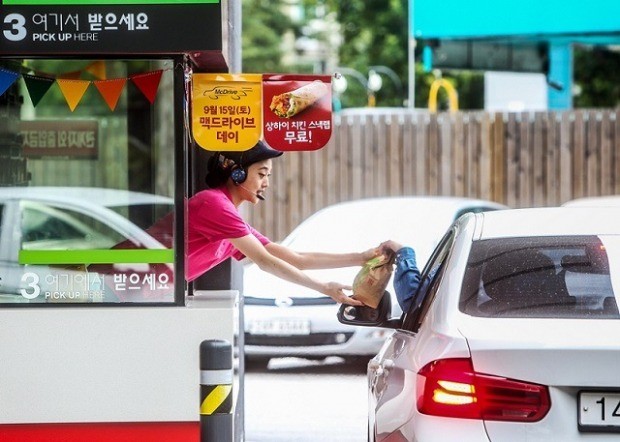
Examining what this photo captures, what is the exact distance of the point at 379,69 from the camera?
41.8 metres

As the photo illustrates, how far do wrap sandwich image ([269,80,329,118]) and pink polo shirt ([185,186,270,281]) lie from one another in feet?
1.78

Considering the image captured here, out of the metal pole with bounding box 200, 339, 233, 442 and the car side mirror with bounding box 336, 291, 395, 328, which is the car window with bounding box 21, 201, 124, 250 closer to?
the metal pole with bounding box 200, 339, 233, 442

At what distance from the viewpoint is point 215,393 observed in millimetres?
6188

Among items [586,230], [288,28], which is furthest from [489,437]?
[288,28]

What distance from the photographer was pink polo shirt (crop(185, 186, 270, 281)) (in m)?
7.13

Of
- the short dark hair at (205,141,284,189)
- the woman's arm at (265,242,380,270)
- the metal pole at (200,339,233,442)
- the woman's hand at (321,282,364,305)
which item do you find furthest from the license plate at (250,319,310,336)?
the metal pole at (200,339,233,442)

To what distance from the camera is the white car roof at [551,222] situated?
5.68 metres

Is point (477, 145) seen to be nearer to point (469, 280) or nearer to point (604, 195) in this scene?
point (604, 195)

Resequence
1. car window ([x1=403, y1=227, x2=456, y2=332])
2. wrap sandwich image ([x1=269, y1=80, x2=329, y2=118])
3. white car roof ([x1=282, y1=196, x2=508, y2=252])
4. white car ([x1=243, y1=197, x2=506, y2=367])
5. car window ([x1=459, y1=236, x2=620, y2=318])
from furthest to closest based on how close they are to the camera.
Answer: white car roof ([x1=282, y1=196, x2=508, y2=252]) → white car ([x1=243, y1=197, x2=506, y2=367]) → wrap sandwich image ([x1=269, y1=80, x2=329, y2=118]) → car window ([x1=403, y1=227, x2=456, y2=332]) → car window ([x1=459, y1=236, x2=620, y2=318])

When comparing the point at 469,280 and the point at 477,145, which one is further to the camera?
the point at 477,145

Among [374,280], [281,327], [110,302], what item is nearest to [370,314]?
[374,280]

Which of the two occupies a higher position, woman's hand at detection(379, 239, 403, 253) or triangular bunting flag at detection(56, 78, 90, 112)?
triangular bunting flag at detection(56, 78, 90, 112)

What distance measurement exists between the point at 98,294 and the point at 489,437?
2540 mm

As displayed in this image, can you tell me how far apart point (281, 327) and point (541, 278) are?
7501 millimetres
